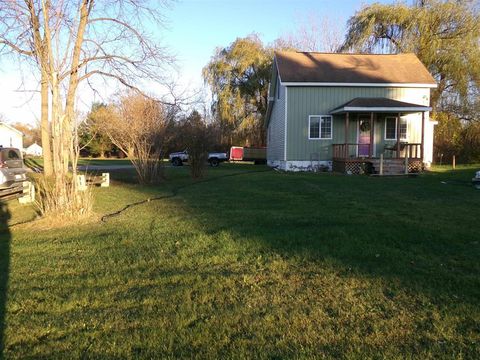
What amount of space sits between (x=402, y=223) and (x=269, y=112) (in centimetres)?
2609

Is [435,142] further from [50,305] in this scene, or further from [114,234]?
[50,305]

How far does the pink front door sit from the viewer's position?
23750mm

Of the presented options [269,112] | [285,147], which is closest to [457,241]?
[285,147]

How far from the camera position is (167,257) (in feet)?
19.1

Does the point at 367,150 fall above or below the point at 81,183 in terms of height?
above

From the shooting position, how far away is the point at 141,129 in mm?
16484

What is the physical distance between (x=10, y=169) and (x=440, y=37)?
31302mm

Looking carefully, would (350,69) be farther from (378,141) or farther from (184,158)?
(184,158)

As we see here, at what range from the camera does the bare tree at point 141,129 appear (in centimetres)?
1648

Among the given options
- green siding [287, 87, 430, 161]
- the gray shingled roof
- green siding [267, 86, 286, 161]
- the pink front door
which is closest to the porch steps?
the pink front door

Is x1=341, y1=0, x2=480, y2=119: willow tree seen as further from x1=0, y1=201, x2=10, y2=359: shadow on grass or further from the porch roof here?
x1=0, y1=201, x2=10, y2=359: shadow on grass

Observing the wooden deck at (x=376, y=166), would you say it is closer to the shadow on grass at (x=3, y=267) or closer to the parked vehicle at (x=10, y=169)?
the parked vehicle at (x=10, y=169)

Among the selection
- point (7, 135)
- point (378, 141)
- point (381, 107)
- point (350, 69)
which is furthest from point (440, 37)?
point (7, 135)

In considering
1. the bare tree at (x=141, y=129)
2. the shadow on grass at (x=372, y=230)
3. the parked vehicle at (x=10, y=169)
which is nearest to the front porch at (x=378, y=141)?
the shadow on grass at (x=372, y=230)
